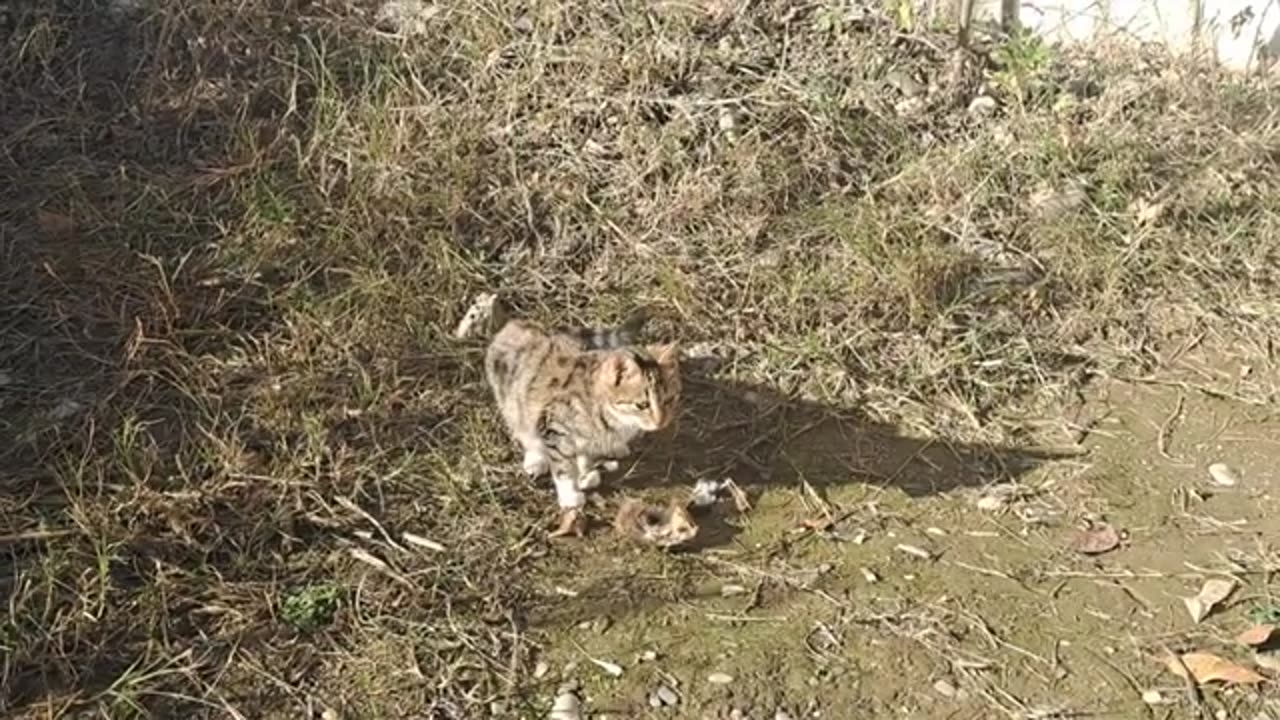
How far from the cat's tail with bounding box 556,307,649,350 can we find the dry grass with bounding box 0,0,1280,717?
7 centimetres

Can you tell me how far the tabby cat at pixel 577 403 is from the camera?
3.19 metres

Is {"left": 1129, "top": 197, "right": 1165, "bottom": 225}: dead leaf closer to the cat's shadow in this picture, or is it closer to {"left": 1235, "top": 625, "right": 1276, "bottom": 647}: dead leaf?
the cat's shadow

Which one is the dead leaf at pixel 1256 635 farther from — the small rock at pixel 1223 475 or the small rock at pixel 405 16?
the small rock at pixel 405 16

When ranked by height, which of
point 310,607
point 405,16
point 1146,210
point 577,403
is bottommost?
point 310,607

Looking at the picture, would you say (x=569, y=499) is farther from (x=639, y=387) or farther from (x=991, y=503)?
(x=991, y=503)

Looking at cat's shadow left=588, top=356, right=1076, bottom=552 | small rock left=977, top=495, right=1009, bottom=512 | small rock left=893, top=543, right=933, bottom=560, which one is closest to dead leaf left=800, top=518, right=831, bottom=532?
cat's shadow left=588, top=356, right=1076, bottom=552

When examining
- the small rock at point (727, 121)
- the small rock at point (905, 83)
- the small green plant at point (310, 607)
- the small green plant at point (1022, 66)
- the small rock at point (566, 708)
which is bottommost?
the small green plant at point (310, 607)

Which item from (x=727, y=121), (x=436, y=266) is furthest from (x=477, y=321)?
(x=727, y=121)

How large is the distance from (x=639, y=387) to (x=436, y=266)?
1.02 meters

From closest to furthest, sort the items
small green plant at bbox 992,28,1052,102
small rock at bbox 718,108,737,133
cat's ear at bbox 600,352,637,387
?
1. cat's ear at bbox 600,352,637,387
2. small rock at bbox 718,108,737,133
3. small green plant at bbox 992,28,1052,102

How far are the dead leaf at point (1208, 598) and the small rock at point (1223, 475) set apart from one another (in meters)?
0.43

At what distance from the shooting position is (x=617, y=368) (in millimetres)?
3172

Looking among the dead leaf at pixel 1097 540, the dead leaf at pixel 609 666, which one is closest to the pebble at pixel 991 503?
the dead leaf at pixel 1097 540

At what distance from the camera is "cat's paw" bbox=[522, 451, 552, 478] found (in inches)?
131
